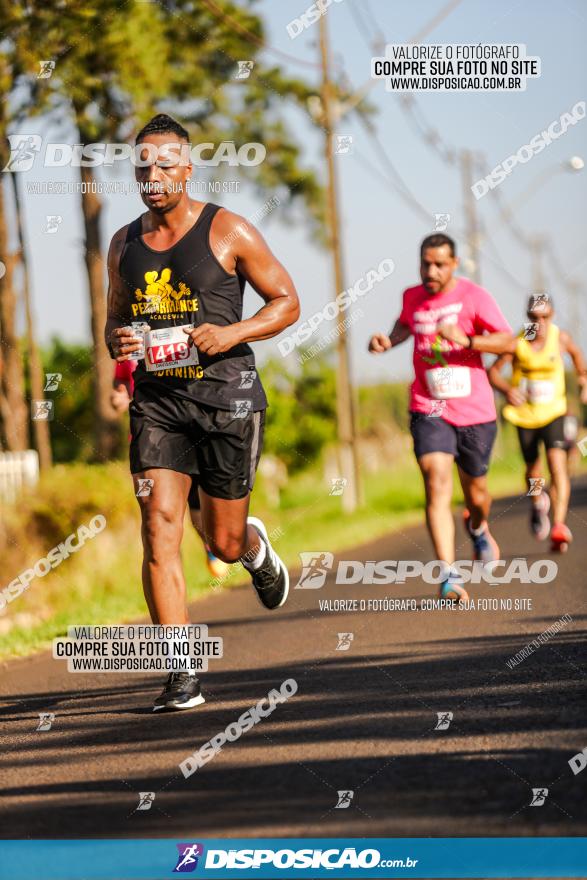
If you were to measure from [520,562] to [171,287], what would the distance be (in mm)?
5600

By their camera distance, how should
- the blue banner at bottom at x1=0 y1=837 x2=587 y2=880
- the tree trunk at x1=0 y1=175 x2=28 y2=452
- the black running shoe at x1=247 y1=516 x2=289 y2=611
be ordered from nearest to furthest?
the blue banner at bottom at x1=0 y1=837 x2=587 y2=880
the black running shoe at x1=247 y1=516 x2=289 y2=611
the tree trunk at x1=0 y1=175 x2=28 y2=452

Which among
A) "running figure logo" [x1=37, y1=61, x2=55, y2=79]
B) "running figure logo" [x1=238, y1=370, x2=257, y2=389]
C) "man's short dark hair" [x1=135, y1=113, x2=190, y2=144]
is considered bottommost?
"running figure logo" [x1=238, y1=370, x2=257, y2=389]

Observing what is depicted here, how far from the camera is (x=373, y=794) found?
383 cm

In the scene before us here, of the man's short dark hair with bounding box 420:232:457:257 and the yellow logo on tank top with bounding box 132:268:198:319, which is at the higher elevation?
the man's short dark hair with bounding box 420:232:457:257

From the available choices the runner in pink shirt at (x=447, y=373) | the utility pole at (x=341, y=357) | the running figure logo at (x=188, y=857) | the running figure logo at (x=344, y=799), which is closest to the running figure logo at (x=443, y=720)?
the running figure logo at (x=344, y=799)

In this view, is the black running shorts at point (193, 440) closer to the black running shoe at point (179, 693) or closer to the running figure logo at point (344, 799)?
the black running shoe at point (179, 693)

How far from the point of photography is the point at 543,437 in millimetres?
10430

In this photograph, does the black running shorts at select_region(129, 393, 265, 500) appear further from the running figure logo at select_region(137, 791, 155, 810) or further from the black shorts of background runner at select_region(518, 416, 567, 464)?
the black shorts of background runner at select_region(518, 416, 567, 464)

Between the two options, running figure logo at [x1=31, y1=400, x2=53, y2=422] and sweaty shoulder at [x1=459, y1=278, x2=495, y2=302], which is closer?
sweaty shoulder at [x1=459, y1=278, x2=495, y2=302]

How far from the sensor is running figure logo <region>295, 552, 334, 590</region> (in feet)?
34.4

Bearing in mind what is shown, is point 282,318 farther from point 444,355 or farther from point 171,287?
point 444,355

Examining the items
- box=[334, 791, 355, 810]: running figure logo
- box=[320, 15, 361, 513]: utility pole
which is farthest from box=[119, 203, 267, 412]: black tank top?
box=[320, 15, 361, 513]: utility pole

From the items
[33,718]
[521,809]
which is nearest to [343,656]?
[33,718]

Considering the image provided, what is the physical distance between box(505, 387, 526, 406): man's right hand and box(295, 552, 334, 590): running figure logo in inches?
75.9
